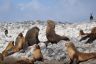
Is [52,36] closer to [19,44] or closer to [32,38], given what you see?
[32,38]

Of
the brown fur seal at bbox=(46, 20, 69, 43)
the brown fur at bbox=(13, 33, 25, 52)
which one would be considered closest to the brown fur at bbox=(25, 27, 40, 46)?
the brown fur at bbox=(13, 33, 25, 52)

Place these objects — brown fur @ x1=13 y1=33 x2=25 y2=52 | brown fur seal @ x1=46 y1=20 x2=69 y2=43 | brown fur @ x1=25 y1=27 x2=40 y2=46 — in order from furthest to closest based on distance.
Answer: brown fur @ x1=25 y1=27 x2=40 y2=46 < brown fur seal @ x1=46 y1=20 x2=69 y2=43 < brown fur @ x1=13 y1=33 x2=25 y2=52

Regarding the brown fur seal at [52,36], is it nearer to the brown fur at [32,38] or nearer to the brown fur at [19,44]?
the brown fur at [32,38]

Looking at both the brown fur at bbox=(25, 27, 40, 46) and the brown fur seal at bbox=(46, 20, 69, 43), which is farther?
the brown fur at bbox=(25, 27, 40, 46)

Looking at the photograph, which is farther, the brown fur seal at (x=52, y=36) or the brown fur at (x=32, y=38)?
the brown fur at (x=32, y=38)

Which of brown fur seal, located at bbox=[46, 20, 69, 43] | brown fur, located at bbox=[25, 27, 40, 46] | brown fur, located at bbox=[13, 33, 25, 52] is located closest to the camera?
brown fur, located at bbox=[13, 33, 25, 52]

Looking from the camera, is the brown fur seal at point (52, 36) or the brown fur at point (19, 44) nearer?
the brown fur at point (19, 44)

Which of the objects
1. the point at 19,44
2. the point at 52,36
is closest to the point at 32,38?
the point at 52,36

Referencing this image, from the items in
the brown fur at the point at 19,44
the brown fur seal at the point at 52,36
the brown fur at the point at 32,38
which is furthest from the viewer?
the brown fur at the point at 32,38

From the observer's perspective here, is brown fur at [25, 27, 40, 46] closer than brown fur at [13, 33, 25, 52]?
No

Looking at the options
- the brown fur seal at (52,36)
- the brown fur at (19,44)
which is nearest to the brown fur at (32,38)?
the brown fur at (19,44)

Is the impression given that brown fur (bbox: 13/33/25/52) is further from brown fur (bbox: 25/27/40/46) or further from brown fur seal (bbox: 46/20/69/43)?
brown fur seal (bbox: 46/20/69/43)

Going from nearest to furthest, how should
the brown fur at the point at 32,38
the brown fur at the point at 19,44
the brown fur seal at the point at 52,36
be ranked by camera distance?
the brown fur at the point at 19,44
the brown fur seal at the point at 52,36
the brown fur at the point at 32,38

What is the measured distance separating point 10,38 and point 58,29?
386 cm
